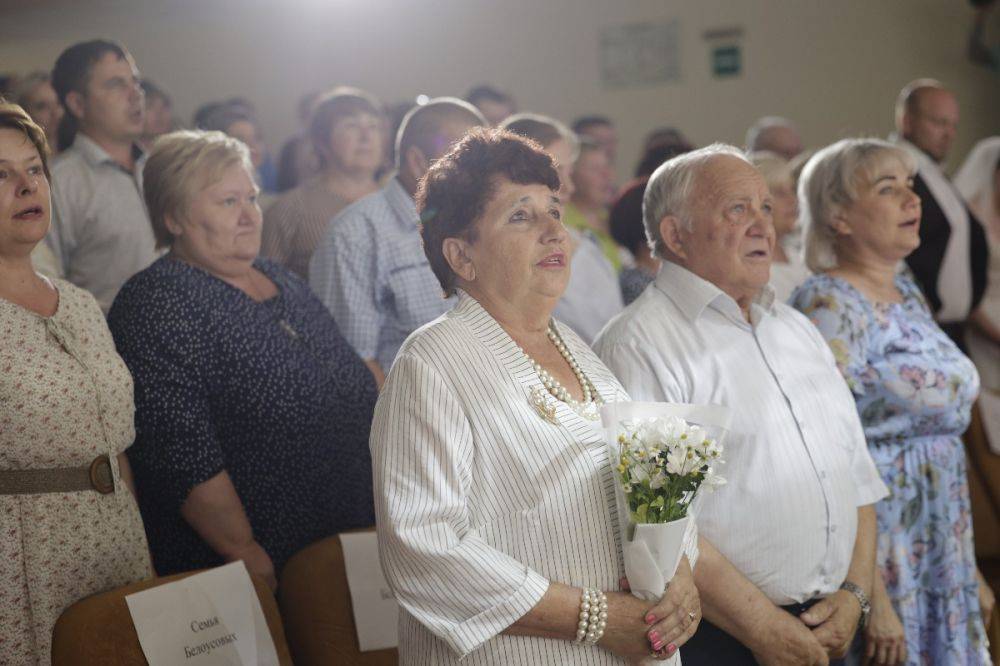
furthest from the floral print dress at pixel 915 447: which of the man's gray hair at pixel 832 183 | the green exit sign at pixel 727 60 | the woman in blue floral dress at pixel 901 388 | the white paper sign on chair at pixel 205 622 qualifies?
the green exit sign at pixel 727 60

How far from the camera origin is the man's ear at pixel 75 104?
307 centimetres

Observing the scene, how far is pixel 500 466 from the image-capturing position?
5.35ft

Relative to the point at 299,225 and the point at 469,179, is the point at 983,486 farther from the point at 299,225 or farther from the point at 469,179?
the point at 299,225

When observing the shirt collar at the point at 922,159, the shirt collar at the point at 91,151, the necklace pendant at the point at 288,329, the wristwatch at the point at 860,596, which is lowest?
the wristwatch at the point at 860,596

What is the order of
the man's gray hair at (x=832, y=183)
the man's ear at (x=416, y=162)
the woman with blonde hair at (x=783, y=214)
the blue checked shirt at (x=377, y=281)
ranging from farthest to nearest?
1. the woman with blonde hair at (x=783, y=214)
2. the man's ear at (x=416, y=162)
3. the blue checked shirt at (x=377, y=281)
4. the man's gray hair at (x=832, y=183)

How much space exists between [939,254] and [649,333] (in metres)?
2.47

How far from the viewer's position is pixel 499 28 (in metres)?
7.35

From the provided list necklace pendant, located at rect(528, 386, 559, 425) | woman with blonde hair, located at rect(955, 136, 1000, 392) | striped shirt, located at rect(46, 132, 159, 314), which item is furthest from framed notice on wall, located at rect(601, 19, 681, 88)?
necklace pendant, located at rect(528, 386, 559, 425)

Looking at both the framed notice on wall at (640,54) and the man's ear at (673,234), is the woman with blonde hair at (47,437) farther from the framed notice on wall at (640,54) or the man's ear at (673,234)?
the framed notice on wall at (640,54)

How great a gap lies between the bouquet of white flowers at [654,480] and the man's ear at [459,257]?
33 centimetres

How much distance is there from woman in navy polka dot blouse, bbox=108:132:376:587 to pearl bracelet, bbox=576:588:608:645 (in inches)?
32.9

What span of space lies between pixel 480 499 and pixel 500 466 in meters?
0.06

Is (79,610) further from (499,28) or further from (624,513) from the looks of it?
(499,28)

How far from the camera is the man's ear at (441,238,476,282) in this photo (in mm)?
1777
